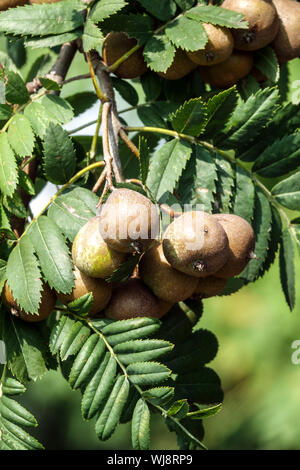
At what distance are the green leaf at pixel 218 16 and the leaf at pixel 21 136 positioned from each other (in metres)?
0.36

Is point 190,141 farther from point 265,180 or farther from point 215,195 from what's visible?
point 265,180

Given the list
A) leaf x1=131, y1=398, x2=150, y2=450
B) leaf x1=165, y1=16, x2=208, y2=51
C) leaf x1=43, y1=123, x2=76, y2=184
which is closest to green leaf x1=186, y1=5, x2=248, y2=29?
leaf x1=165, y1=16, x2=208, y2=51

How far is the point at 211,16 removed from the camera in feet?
3.99

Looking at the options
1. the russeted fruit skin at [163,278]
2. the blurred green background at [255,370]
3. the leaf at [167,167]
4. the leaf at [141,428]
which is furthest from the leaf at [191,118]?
the blurred green background at [255,370]

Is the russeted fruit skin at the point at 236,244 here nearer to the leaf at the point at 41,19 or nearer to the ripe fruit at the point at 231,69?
the ripe fruit at the point at 231,69

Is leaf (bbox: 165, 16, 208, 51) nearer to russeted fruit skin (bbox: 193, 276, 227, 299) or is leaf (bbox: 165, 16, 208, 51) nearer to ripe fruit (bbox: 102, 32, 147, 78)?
ripe fruit (bbox: 102, 32, 147, 78)

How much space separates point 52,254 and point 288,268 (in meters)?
0.45

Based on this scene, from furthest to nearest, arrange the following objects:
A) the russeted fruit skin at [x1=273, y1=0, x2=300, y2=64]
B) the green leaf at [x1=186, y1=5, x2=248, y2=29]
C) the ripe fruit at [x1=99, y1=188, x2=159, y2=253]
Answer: the russeted fruit skin at [x1=273, y1=0, x2=300, y2=64]
the green leaf at [x1=186, y1=5, x2=248, y2=29]
the ripe fruit at [x1=99, y1=188, x2=159, y2=253]

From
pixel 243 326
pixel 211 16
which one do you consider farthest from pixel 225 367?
pixel 211 16

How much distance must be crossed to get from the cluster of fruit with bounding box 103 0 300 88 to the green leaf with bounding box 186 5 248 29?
2 cm

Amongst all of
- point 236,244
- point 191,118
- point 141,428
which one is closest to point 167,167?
point 191,118

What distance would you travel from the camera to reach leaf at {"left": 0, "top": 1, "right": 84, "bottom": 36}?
47.2 inches

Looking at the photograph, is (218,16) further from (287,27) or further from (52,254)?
(52,254)

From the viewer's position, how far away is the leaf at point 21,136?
3.76ft
